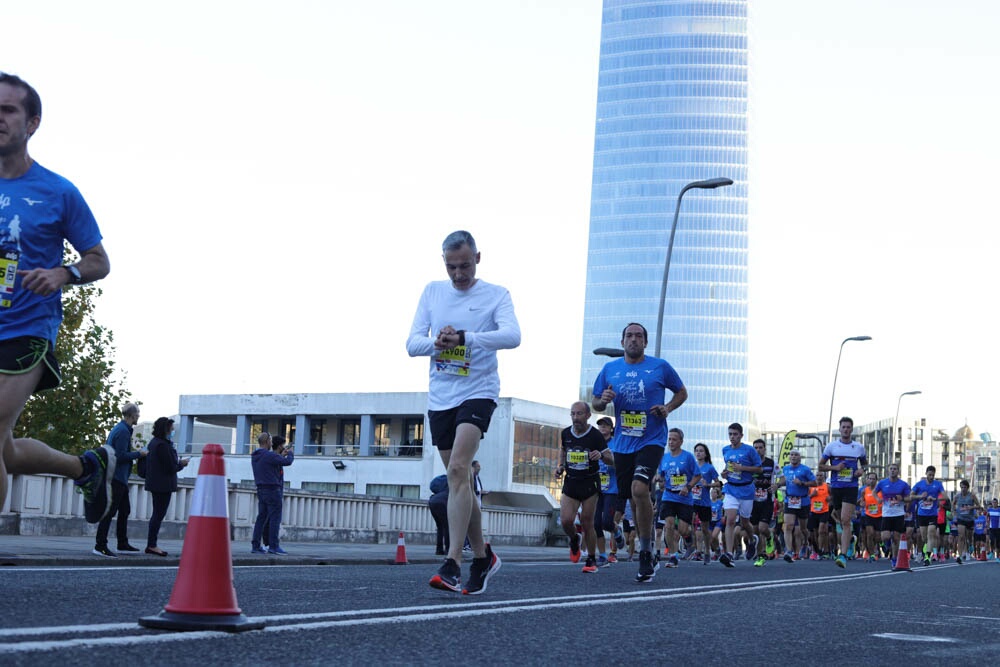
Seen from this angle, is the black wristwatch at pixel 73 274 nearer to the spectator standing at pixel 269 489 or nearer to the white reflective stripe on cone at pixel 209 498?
the white reflective stripe on cone at pixel 209 498

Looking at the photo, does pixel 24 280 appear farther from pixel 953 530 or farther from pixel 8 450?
pixel 953 530

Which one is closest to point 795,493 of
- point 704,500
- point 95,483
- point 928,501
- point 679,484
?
point 704,500

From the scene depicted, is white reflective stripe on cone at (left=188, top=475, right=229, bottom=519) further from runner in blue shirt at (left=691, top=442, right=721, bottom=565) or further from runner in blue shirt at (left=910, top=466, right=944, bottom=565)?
runner in blue shirt at (left=910, top=466, right=944, bottom=565)

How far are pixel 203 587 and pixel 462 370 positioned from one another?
11.1ft

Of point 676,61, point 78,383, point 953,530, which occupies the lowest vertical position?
point 953,530

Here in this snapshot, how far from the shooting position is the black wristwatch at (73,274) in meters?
5.83

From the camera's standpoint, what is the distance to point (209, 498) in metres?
5.18

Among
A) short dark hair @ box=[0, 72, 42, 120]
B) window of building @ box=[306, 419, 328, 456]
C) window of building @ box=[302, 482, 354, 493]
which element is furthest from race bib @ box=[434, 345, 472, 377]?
window of building @ box=[306, 419, 328, 456]

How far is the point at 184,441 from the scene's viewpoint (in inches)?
3349

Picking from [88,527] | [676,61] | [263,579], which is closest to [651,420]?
[263,579]

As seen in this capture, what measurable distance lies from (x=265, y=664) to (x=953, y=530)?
1534 inches

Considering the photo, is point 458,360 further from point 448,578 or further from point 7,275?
point 7,275

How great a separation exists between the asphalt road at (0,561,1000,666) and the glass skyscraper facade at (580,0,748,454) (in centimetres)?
16317

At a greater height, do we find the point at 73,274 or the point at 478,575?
the point at 73,274
